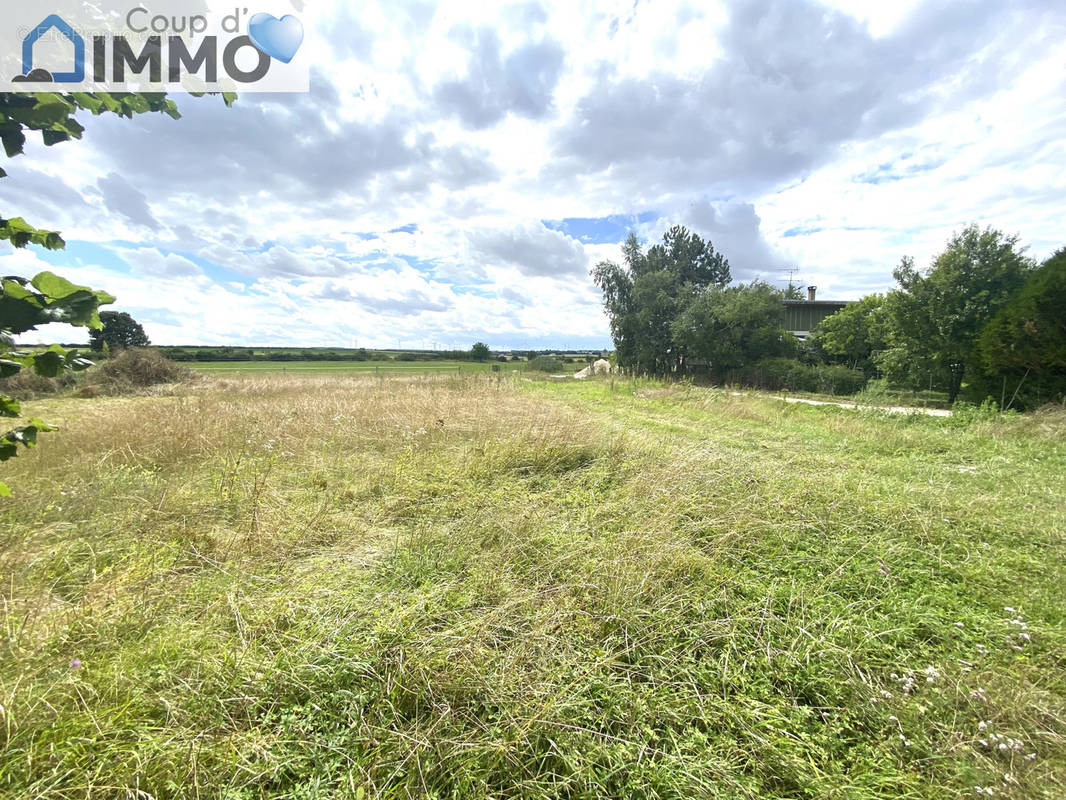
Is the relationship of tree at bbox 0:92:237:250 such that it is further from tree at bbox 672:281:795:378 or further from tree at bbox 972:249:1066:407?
tree at bbox 672:281:795:378

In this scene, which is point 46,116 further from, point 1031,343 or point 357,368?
point 357,368

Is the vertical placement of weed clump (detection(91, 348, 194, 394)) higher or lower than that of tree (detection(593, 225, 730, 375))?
lower

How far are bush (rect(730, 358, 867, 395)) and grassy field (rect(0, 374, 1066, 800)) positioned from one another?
614 inches

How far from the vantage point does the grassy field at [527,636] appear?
142 cm

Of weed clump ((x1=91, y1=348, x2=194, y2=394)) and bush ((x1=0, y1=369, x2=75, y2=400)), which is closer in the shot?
bush ((x1=0, y1=369, x2=75, y2=400))

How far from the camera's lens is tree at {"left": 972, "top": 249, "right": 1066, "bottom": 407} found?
29.5ft

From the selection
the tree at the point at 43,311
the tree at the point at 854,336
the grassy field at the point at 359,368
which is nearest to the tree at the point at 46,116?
the tree at the point at 43,311

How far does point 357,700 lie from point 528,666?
0.76 metres

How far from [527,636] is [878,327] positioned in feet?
79.3

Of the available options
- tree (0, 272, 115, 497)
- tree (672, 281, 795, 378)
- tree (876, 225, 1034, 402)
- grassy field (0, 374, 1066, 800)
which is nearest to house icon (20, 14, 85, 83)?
tree (0, 272, 115, 497)

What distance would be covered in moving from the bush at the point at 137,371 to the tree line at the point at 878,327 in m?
23.3

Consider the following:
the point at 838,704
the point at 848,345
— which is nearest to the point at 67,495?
the point at 838,704

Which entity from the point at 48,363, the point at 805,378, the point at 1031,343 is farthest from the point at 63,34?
the point at 805,378

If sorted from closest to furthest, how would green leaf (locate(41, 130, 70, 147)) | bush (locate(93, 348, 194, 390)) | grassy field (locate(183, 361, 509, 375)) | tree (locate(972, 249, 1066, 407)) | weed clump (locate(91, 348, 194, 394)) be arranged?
green leaf (locate(41, 130, 70, 147)) < tree (locate(972, 249, 1066, 407)) < weed clump (locate(91, 348, 194, 394)) < bush (locate(93, 348, 194, 390)) < grassy field (locate(183, 361, 509, 375))
